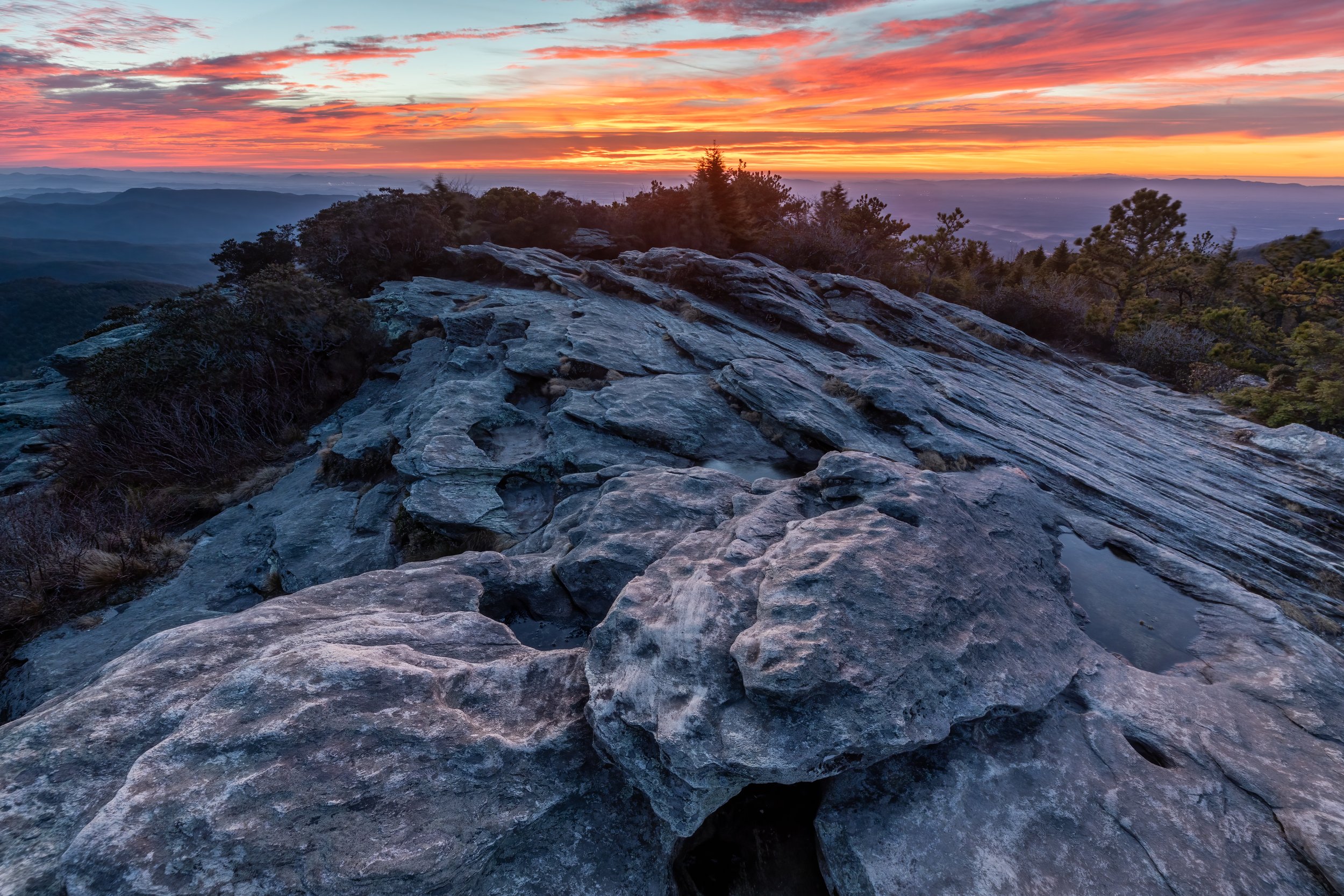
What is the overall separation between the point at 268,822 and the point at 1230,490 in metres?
24.7

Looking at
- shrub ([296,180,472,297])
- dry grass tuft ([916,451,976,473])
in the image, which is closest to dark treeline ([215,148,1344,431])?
shrub ([296,180,472,297])

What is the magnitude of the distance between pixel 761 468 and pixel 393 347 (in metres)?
17.7

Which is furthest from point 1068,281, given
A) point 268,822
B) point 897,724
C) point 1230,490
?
point 268,822

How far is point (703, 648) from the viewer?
677 cm

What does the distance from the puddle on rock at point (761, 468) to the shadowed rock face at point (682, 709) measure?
5.87 feet

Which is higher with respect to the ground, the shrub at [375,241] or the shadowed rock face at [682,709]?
the shrub at [375,241]

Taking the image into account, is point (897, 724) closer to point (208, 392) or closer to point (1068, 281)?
point (208, 392)

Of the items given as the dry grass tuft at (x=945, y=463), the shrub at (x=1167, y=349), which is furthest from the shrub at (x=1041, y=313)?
the dry grass tuft at (x=945, y=463)

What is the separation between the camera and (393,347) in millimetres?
23891

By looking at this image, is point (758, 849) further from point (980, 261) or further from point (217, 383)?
point (980, 261)

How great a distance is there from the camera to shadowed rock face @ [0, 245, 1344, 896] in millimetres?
5242

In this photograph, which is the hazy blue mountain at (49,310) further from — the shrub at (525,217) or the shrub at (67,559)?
the shrub at (67,559)

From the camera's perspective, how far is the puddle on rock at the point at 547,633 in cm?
906

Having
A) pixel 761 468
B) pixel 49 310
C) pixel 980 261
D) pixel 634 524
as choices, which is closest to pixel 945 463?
pixel 761 468
